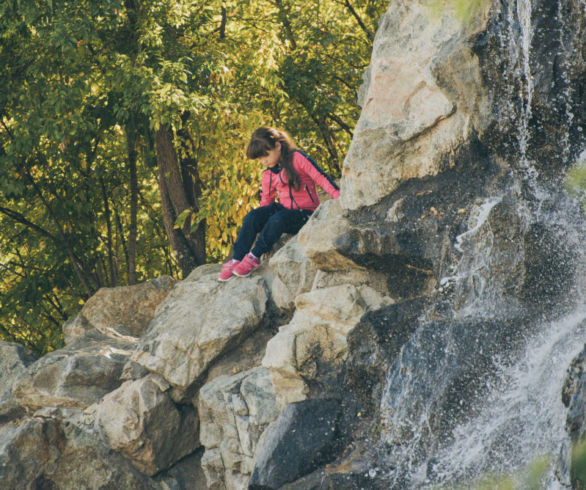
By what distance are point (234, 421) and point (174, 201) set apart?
13.6ft

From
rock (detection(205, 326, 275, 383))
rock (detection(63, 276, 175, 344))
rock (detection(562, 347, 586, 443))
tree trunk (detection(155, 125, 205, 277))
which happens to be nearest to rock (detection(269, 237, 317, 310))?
rock (detection(205, 326, 275, 383))

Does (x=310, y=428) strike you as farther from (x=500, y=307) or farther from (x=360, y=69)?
(x=360, y=69)

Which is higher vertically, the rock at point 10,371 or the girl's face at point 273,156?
the girl's face at point 273,156

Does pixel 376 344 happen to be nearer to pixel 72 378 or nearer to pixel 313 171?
pixel 313 171

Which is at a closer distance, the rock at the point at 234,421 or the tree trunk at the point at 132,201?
the rock at the point at 234,421

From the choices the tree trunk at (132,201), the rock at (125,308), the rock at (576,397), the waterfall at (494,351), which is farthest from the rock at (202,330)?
the tree trunk at (132,201)

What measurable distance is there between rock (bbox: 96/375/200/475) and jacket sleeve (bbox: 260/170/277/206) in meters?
2.01

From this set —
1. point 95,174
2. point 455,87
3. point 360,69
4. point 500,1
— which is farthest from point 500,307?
point 95,174

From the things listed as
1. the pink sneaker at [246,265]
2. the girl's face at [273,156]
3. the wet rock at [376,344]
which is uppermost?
the girl's face at [273,156]

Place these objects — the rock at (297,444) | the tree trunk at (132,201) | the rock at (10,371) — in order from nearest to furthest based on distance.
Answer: the rock at (297,444)
the rock at (10,371)
the tree trunk at (132,201)

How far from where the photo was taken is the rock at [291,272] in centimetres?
626

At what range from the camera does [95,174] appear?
36.4 feet

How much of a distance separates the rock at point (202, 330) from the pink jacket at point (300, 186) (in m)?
0.79

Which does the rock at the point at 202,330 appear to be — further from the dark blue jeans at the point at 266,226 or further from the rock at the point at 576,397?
the rock at the point at 576,397
